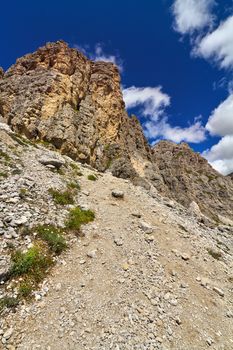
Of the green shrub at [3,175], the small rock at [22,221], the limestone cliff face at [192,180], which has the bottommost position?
the small rock at [22,221]

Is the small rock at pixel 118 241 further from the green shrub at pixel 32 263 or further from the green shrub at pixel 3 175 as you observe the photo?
the green shrub at pixel 3 175

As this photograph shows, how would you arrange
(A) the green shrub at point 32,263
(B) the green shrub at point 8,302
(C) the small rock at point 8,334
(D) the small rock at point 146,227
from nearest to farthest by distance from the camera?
(C) the small rock at point 8,334
(B) the green shrub at point 8,302
(A) the green shrub at point 32,263
(D) the small rock at point 146,227

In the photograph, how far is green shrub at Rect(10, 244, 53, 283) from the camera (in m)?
11.4

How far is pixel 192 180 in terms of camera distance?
113 m

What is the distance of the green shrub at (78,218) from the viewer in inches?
637

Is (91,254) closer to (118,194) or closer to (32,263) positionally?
(32,263)

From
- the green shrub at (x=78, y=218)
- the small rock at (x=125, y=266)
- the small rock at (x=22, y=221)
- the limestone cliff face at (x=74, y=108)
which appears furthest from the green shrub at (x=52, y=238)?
the limestone cliff face at (x=74, y=108)

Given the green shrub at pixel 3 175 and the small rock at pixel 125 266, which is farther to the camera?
the green shrub at pixel 3 175

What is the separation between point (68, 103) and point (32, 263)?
40.4 m

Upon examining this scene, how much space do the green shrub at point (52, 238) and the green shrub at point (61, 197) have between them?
356 cm

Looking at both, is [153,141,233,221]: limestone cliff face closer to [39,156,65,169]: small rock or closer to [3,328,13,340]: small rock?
[39,156,65,169]: small rock

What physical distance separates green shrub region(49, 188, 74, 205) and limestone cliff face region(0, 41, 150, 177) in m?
21.8

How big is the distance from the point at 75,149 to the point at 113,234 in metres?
27.5

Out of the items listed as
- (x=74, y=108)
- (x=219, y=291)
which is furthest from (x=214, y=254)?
(x=74, y=108)
